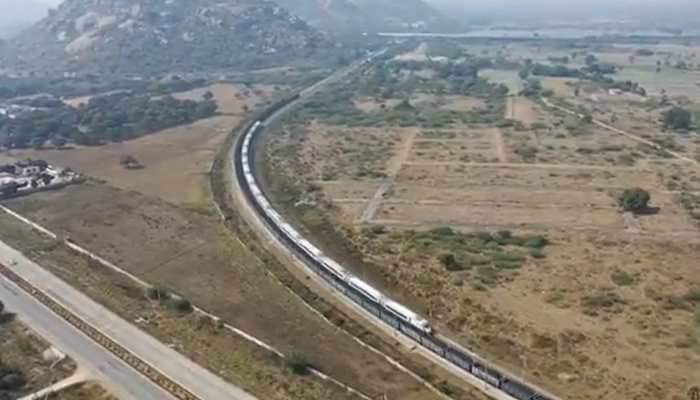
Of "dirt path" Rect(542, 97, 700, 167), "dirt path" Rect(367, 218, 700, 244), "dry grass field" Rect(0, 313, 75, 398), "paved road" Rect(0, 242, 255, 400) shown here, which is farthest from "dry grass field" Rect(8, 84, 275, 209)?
"dirt path" Rect(542, 97, 700, 167)

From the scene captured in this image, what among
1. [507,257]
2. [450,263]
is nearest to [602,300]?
[507,257]

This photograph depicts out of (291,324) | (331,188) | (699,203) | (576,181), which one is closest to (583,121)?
(576,181)

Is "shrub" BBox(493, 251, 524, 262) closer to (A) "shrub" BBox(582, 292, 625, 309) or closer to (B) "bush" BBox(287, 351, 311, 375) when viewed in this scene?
(A) "shrub" BBox(582, 292, 625, 309)

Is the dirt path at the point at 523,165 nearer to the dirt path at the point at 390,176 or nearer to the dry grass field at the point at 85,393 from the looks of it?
the dirt path at the point at 390,176

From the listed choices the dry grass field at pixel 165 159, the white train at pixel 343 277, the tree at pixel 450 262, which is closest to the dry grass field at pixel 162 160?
the dry grass field at pixel 165 159

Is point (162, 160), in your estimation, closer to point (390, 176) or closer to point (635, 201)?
point (390, 176)

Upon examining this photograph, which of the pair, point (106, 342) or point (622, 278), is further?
point (622, 278)
